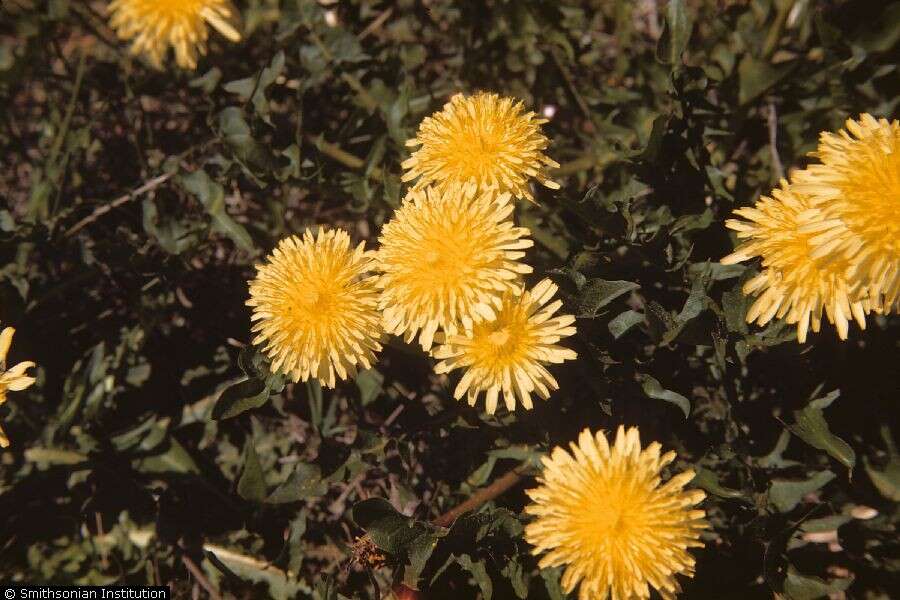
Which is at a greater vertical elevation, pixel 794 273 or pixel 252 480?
pixel 794 273

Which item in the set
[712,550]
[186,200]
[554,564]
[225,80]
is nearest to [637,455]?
[554,564]

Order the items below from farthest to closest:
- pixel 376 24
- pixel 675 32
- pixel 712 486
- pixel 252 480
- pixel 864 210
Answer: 1. pixel 376 24
2. pixel 252 480
3. pixel 675 32
4. pixel 712 486
5. pixel 864 210

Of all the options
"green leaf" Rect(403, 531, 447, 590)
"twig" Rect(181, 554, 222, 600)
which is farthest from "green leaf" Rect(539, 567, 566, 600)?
"twig" Rect(181, 554, 222, 600)

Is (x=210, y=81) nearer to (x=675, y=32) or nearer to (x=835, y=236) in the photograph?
(x=675, y=32)

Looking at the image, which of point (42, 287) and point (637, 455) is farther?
point (42, 287)

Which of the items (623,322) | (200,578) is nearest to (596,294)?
(623,322)

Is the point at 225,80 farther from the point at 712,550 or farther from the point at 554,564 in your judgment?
the point at 712,550

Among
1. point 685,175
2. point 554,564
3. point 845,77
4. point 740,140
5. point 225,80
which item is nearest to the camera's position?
Result: point 554,564

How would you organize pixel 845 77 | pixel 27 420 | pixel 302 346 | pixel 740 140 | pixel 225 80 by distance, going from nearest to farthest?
pixel 302 346 < pixel 845 77 < pixel 27 420 < pixel 740 140 < pixel 225 80
